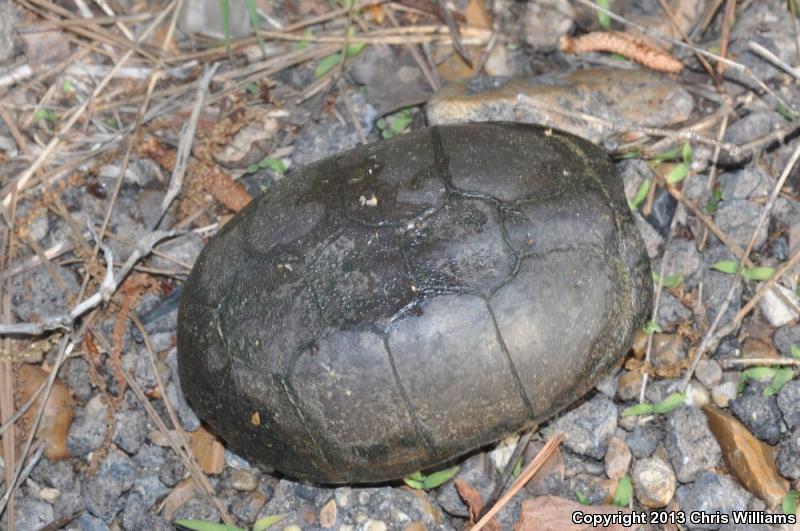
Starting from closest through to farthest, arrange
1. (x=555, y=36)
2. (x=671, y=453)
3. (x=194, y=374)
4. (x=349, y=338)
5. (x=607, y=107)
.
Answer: (x=349, y=338) → (x=194, y=374) → (x=671, y=453) → (x=607, y=107) → (x=555, y=36)

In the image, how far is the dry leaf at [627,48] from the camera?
3990 millimetres

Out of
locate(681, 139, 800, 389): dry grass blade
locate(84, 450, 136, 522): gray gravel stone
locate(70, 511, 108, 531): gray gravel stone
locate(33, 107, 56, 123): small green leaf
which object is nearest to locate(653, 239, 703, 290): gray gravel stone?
locate(681, 139, 800, 389): dry grass blade

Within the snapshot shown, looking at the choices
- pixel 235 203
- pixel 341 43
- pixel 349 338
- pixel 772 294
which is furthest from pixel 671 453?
pixel 341 43

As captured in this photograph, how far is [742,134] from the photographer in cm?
382

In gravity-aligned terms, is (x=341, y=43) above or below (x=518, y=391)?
above

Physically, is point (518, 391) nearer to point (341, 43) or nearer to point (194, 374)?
point (194, 374)

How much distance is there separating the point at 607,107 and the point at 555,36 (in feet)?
1.80

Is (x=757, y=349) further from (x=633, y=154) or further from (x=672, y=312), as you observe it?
(x=633, y=154)

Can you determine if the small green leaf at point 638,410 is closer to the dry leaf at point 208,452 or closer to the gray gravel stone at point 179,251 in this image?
the dry leaf at point 208,452

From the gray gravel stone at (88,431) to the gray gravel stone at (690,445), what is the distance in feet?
7.33

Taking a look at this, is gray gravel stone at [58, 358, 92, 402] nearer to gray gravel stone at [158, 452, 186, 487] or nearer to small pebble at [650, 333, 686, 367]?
gray gravel stone at [158, 452, 186, 487]

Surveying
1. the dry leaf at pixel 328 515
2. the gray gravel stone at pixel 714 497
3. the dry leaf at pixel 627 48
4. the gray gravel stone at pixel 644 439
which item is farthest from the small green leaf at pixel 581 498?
the dry leaf at pixel 627 48

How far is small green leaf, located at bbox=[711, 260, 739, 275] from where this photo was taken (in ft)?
11.8

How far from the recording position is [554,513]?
3256mm
